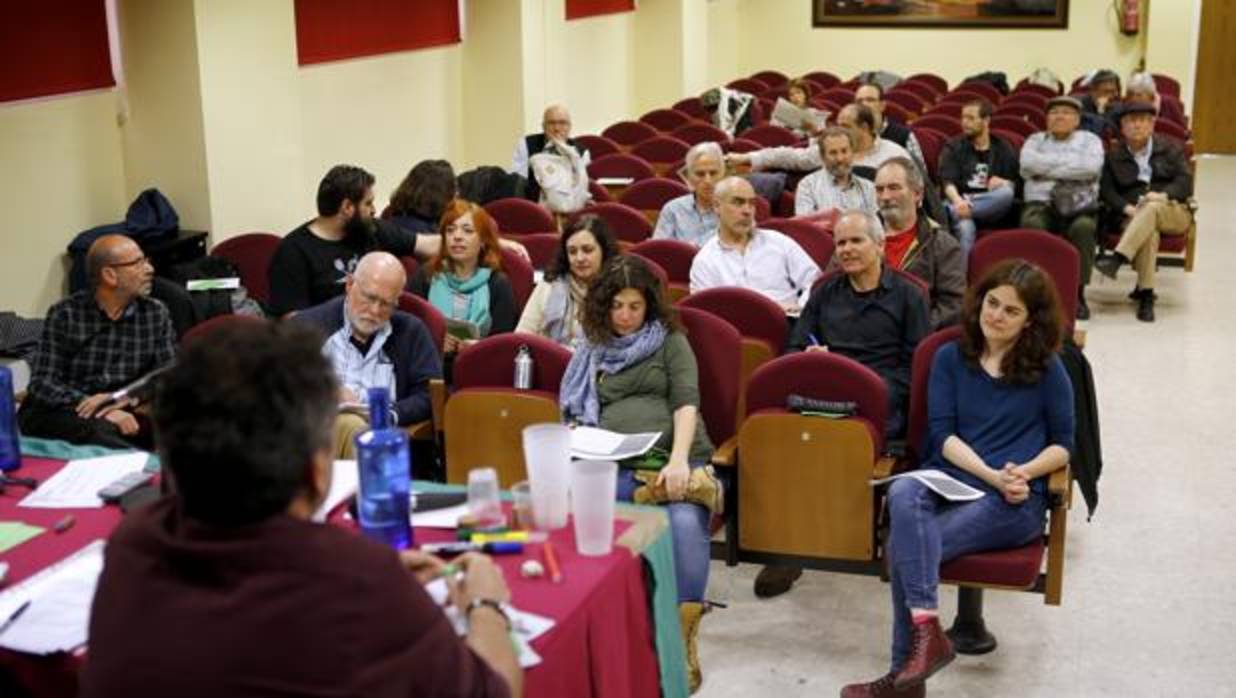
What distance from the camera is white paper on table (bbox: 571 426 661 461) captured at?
4.14m

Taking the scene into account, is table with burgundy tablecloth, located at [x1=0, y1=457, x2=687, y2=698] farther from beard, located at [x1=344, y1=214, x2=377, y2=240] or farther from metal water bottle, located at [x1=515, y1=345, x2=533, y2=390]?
beard, located at [x1=344, y1=214, x2=377, y2=240]

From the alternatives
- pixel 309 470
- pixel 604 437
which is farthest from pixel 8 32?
pixel 309 470

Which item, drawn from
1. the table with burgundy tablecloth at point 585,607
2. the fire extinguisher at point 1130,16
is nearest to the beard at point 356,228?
the table with burgundy tablecloth at point 585,607

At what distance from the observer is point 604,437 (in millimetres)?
4273

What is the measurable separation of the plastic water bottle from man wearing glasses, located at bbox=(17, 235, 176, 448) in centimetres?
247

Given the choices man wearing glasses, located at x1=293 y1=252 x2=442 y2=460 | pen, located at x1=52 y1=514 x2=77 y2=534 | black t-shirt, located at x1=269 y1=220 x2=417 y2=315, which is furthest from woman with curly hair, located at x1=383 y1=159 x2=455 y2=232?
pen, located at x1=52 y1=514 x2=77 y2=534

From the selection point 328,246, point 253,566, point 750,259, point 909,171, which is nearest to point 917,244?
point 909,171

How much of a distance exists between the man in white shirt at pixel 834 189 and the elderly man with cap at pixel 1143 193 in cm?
199

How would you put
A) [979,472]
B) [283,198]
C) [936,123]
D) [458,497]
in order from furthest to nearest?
[936,123]
[283,198]
[979,472]
[458,497]

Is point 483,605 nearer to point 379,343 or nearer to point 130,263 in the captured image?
point 379,343

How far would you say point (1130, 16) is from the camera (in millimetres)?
15039

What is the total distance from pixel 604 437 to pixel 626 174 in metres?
5.08

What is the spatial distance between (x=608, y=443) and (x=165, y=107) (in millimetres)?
3973

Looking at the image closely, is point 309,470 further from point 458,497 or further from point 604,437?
point 604,437
